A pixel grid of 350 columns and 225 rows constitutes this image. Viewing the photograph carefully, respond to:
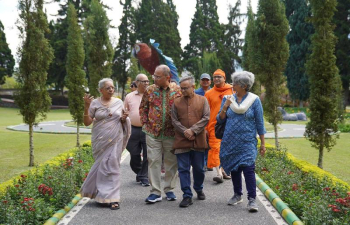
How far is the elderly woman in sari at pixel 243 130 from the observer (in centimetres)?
529

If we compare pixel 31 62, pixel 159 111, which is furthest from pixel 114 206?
pixel 31 62

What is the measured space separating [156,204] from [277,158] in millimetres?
4539

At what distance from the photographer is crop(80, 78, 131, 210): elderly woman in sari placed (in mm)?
5637

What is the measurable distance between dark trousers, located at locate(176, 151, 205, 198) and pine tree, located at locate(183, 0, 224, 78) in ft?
142

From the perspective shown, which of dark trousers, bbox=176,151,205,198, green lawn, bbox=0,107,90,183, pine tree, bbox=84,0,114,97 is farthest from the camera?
pine tree, bbox=84,0,114,97

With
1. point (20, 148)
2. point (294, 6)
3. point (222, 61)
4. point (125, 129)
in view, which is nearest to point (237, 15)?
point (222, 61)

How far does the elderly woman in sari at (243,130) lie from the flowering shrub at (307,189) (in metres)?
0.70

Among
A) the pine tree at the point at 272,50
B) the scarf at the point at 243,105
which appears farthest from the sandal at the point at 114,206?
the pine tree at the point at 272,50

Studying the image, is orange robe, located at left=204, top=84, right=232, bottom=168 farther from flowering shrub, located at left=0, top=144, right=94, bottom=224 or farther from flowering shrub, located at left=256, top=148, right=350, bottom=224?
flowering shrub, located at left=0, top=144, right=94, bottom=224

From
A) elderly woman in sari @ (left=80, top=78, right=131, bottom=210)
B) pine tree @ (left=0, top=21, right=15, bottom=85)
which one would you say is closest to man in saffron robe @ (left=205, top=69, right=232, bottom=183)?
elderly woman in sari @ (left=80, top=78, right=131, bottom=210)

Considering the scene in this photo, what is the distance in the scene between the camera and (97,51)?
15.7 m

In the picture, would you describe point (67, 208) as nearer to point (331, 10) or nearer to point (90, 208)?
point (90, 208)

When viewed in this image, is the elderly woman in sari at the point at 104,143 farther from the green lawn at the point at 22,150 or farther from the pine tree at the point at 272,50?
the pine tree at the point at 272,50

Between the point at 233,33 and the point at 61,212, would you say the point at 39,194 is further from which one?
the point at 233,33
